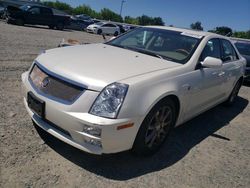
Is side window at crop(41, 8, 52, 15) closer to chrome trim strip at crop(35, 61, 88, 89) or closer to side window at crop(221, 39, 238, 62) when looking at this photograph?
side window at crop(221, 39, 238, 62)

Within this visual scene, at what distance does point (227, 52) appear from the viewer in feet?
18.5

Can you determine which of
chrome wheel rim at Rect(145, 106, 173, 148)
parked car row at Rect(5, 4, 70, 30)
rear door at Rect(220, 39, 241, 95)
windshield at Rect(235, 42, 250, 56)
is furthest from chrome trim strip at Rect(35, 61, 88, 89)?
parked car row at Rect(5, 4, 70, 30)

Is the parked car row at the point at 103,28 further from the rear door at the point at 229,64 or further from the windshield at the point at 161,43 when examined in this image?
the windshield at the point at 161,43

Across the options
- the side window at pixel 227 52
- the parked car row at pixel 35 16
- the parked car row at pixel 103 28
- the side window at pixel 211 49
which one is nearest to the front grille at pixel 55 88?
the side window at pixel 211 49

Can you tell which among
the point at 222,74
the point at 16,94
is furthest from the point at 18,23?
the point at 222,74

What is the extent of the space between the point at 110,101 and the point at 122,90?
0.17 metres

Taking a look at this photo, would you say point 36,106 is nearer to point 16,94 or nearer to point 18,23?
point 16,94

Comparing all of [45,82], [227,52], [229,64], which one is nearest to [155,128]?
[45,82]

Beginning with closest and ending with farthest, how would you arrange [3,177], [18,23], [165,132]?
[3,177] < [165,132] < [18,23]

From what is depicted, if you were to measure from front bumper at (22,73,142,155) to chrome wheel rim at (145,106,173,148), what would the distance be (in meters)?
0.38

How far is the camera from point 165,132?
12.5ft

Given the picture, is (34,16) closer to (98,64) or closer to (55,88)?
(98,64)

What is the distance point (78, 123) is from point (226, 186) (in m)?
1.84

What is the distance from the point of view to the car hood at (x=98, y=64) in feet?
10.1
